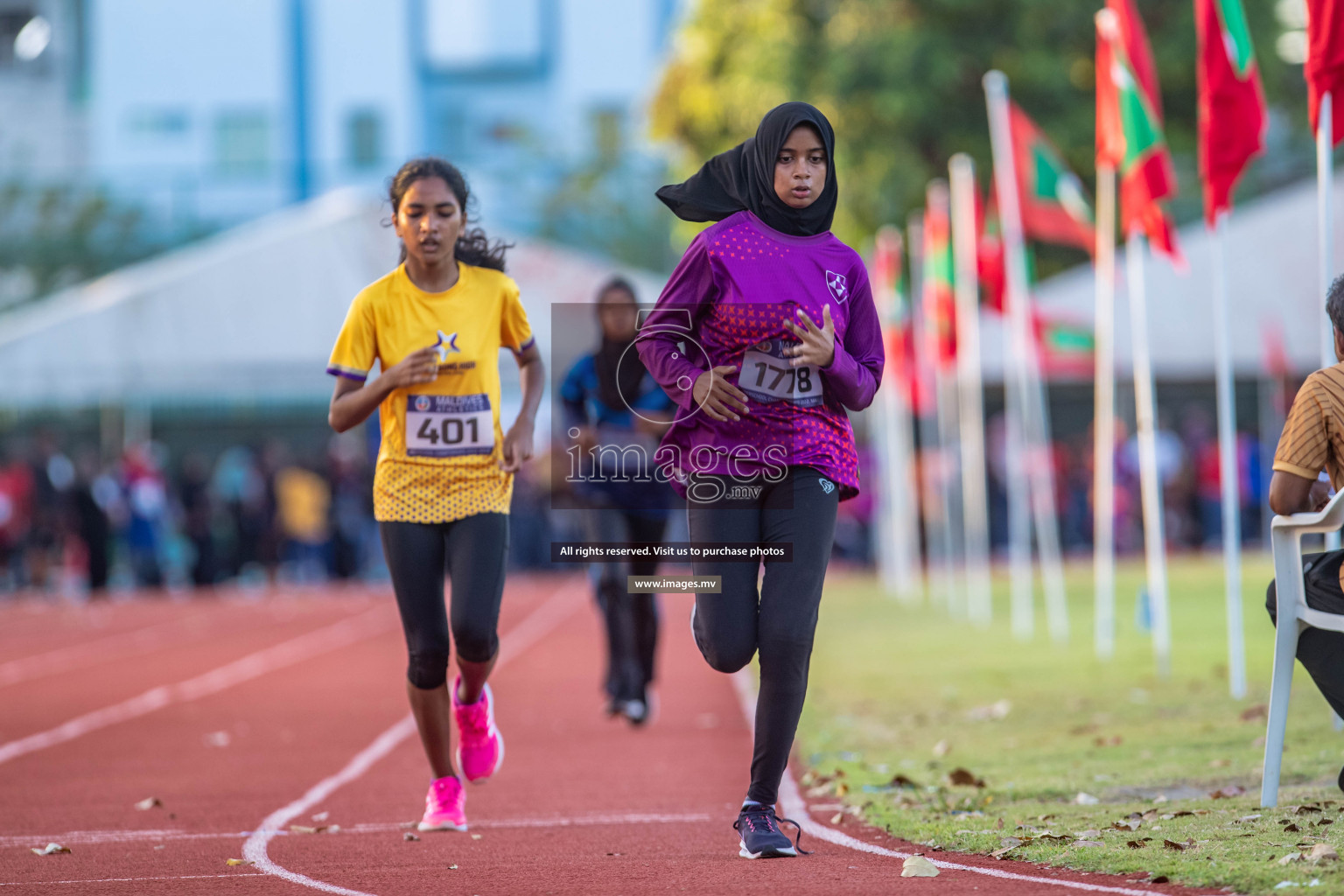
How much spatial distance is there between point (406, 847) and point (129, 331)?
747 inches

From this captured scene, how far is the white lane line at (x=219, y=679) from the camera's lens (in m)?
10.6

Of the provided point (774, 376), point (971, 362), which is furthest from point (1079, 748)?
point (971, 362)

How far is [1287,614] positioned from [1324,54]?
3550 mm

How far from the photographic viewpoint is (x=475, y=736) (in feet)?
22.3

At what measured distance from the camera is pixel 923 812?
257 inches

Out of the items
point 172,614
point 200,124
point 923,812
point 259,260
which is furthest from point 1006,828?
point 200,124

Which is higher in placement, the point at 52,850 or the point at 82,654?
the point at 52,850

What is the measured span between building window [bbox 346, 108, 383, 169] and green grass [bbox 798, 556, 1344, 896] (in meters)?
43.3

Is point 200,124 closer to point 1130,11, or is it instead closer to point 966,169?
point 966,169

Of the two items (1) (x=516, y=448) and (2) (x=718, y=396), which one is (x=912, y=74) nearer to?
(1) (x=516, y=448)

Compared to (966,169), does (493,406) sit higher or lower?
lower

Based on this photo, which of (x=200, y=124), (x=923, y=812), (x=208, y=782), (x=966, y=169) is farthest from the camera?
(x=200, y=124)

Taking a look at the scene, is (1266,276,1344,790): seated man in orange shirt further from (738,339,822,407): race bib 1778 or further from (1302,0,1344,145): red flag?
(1302,0,1344,145): red flag

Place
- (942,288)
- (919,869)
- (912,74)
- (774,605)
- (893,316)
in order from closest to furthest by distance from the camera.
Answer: (919,869) < (774,605) < (942,288) < (893,316) < (912,74)
